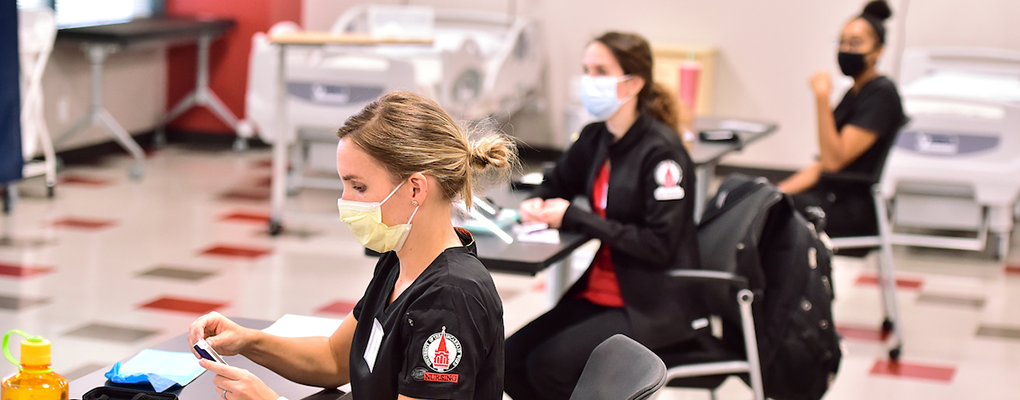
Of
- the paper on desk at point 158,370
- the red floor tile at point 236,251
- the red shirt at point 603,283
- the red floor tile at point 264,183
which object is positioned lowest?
the red floor tile at point 264,183

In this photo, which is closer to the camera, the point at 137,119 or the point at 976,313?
the point at 976,313

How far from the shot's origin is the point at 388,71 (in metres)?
5.34

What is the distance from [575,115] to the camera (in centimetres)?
641

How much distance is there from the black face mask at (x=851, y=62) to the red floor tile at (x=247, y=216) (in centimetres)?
292

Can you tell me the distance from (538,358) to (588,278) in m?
0.33

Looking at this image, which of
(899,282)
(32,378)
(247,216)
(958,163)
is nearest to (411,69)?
(247,216)

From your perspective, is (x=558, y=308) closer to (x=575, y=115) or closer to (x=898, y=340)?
(x=898, y=340)

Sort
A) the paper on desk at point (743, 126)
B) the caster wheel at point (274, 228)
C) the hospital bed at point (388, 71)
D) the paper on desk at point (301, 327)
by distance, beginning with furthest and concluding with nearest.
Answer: the hospital bed at point (388, 71) → the caster wheel at point (274, 228) → the paper on desk at point (743, 126) → the paper on desk at point (301, 327)

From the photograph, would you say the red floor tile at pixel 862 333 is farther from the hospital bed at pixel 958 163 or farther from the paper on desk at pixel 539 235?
the paper on desk at pixel 539 235

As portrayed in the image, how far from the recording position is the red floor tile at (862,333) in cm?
406

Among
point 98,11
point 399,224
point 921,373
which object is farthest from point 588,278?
point 98,11

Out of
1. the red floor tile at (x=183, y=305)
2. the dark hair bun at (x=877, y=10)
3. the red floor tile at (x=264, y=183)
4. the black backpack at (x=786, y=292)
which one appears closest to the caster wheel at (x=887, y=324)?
the dark hair bun at (x=877, y=10)

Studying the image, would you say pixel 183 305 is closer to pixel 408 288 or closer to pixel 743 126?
pixel 743 126

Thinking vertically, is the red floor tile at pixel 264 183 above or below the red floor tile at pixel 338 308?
below
